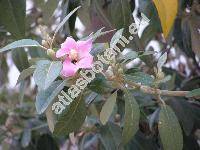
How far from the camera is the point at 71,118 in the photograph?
787 millimetres

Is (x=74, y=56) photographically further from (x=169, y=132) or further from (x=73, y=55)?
(x=169, y=132)

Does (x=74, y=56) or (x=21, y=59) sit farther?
(x=21, y=59)

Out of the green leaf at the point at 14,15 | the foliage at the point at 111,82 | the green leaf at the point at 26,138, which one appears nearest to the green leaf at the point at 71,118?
the foliage at the point at 111,82

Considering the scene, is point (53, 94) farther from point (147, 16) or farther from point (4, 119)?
point (4, 119)

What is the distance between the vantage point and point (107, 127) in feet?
3.40

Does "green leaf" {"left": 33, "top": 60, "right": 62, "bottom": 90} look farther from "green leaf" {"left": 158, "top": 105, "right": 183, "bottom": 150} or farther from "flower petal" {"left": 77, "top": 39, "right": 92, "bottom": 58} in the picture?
"green leaf" {"left": 158, "top": 105, "right": 183, "bottom": 150}

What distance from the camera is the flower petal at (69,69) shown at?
0.67 meters

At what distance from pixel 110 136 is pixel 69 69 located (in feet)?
1.25

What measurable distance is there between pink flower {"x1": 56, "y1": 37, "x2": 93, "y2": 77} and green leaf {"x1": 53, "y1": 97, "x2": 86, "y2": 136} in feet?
0.39

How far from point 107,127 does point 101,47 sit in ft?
1.13

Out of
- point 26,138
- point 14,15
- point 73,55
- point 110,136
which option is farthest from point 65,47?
point 26,138

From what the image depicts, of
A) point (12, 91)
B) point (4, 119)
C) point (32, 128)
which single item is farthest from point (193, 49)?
point (12, 91)

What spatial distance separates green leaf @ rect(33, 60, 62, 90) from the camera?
0.63m

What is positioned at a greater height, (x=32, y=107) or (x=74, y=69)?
(x=74, y=69)
